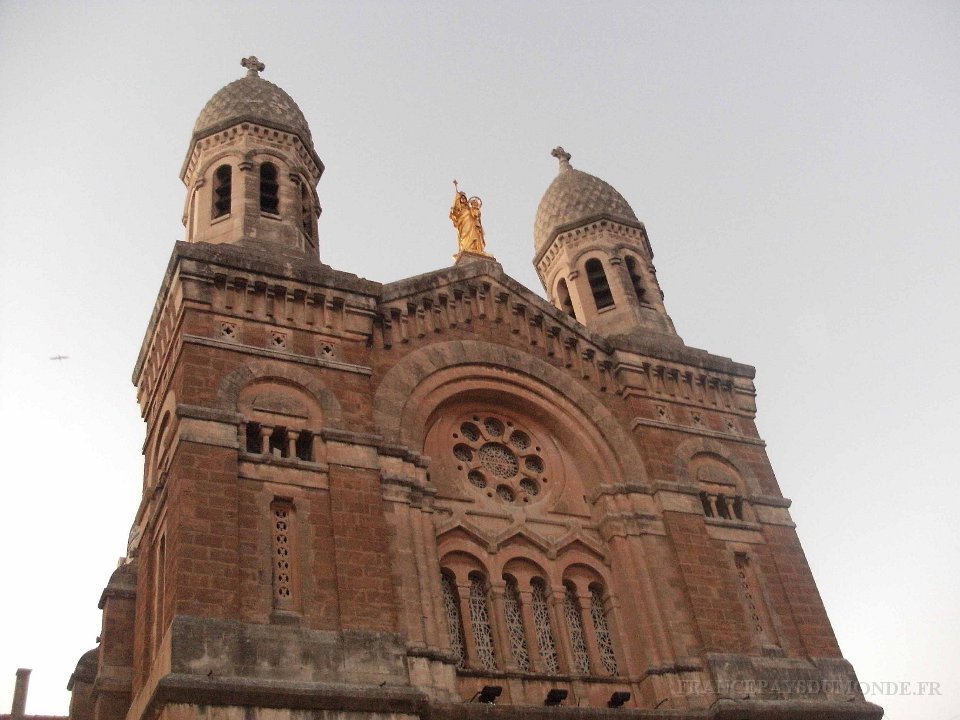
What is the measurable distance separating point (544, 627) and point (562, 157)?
53.1 ft

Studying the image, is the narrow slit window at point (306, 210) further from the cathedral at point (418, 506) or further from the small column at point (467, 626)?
the small column at point (467, 626)

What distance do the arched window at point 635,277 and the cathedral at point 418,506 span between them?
1.88 m

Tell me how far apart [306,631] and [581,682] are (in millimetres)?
5659

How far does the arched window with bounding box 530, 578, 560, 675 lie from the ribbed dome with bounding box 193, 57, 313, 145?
1234 centimetres

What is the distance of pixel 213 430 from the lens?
18.1m

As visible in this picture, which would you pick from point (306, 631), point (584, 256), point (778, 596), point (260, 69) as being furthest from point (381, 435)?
point (260, 69)

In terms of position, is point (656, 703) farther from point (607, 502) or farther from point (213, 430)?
point (213, 430)

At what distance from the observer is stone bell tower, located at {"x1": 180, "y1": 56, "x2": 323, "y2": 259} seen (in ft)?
76.2

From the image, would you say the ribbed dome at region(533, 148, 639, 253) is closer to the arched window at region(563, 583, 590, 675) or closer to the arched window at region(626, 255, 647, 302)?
the arched window at region(626, 255, 647, 302)

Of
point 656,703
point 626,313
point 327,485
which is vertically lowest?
point 656,703

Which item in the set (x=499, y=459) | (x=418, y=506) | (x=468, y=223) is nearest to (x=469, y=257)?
(x=468, y=223)


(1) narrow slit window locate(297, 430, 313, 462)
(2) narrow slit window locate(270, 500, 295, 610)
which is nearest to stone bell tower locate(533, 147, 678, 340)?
(1) narrow slit window locate(297, 430, 313, 462)

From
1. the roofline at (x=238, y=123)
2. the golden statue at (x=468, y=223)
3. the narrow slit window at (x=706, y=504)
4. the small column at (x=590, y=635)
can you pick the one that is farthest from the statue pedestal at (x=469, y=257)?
the small column at (x=590, y=635)

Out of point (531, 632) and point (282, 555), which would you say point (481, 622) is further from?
point (282, 555)
